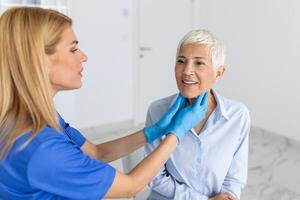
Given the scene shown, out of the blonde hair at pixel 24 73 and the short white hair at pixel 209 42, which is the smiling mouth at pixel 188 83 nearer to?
the short white hair at pixel 209 42

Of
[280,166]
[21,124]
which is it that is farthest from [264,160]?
[21,124]

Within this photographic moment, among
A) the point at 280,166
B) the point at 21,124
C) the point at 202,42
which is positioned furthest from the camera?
the point at 280,166

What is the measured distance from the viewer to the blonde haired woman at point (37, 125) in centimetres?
97

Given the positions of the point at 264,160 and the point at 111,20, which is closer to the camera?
the point at 264,160

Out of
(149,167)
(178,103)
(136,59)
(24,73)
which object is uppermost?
(24,73)

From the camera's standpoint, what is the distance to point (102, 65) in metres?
4.08

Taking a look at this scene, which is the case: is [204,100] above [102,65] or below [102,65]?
above

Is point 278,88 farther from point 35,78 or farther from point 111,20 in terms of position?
point 35,78

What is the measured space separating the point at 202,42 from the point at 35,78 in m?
0.67

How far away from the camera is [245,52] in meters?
4.23

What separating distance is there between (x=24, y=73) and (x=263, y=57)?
11.3 ft

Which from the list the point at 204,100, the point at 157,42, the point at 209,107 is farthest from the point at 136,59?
the point at 204,100

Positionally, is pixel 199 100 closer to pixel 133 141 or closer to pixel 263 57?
pixel 133 141

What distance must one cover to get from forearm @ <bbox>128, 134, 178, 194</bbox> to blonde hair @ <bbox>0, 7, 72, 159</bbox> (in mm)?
297
